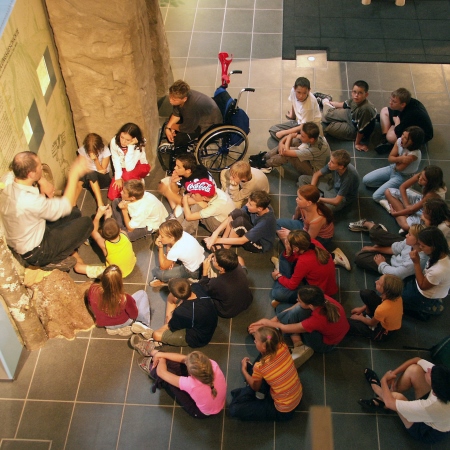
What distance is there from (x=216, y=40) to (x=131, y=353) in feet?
14.6

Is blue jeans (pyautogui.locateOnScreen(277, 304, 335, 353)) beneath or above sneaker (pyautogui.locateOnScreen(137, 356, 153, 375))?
above

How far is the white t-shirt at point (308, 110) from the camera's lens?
579cm

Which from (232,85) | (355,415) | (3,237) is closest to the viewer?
(3,237)

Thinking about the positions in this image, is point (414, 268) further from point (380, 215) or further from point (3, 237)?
point (3, 237)

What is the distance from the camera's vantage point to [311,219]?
193 inches

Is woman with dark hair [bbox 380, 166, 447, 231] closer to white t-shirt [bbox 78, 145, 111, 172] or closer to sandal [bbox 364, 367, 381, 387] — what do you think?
sandal [bbox 364, 367, 381, 387]

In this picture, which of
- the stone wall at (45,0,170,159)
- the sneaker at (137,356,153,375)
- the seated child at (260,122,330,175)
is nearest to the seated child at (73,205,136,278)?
the sneaker at (137,356,153,375)

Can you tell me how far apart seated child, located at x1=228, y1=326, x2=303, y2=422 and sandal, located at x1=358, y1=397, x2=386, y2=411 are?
0.52m

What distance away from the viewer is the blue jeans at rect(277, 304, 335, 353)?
4.34 metres

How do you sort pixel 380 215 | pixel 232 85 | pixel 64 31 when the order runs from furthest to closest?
1. pixel 232 85
2. pixel 380 215
3. pixel 64 31

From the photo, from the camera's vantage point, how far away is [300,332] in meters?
4.38

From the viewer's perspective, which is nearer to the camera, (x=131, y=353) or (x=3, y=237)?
(x=3, y=237)

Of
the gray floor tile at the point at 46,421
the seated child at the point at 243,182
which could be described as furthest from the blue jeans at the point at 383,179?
the gray floor tile at the point at 46,421

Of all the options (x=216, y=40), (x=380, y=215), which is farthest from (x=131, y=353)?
(x=216, y=40)
